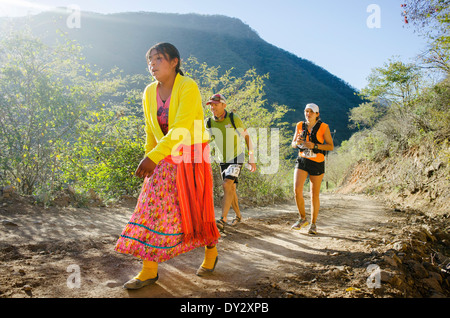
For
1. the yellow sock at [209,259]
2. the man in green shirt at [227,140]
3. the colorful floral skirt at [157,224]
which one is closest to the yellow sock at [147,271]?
the colorful floral skirt at [157,224]

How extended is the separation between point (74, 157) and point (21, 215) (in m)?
2.34

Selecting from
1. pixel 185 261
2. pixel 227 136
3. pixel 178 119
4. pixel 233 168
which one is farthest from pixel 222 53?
pixel 178 119

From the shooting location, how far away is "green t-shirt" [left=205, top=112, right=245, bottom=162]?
4.99m

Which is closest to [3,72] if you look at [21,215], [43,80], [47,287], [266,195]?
[43,80]

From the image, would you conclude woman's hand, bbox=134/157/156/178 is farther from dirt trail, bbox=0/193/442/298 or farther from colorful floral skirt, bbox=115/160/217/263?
dirt trail, bbox=0/193/442/298

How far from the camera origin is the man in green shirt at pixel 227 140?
4977 mm

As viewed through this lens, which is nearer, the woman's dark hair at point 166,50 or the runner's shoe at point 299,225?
the woman's dark hair at point 166,50

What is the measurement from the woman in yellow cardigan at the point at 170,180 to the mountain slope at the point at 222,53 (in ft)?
115

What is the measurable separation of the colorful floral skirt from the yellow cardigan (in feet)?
0.63

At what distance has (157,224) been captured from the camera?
2.40 metres

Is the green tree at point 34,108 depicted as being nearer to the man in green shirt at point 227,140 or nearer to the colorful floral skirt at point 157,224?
the man in green shirt at point 227,140

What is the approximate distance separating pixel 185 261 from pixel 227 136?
2.27m

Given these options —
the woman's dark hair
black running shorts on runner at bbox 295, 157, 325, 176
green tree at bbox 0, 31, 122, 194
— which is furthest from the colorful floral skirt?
green tree at bbox 0, 31, 122, 194
